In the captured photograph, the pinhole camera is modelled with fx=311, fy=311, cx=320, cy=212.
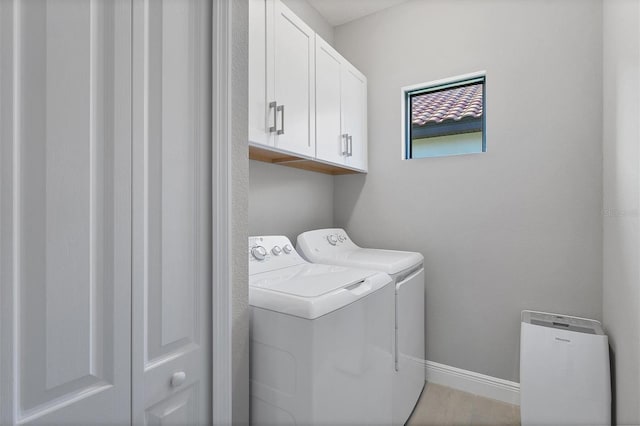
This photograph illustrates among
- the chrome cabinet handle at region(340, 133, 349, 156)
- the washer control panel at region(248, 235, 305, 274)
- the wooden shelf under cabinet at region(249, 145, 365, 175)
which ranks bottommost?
the washer control panel at region(248, 235, 305, 274)

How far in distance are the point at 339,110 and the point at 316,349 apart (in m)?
1.55

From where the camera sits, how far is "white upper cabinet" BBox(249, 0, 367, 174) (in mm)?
1451

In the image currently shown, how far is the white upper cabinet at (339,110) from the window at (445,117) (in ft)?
1.13

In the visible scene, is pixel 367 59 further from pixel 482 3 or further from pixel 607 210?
pixel 607 210

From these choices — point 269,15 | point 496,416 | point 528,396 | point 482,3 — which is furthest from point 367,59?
point 496,416

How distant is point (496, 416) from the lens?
1859 mm

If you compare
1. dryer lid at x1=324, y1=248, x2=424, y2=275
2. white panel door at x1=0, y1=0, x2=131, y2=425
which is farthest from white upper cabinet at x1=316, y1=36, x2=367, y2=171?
white panel door at x1=0, y1=0, x2=131, y2=425

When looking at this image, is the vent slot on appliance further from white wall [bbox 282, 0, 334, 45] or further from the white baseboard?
white wall [bbox 282, 0, 334, 45]

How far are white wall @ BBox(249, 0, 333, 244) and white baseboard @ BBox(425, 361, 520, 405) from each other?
1.33 m

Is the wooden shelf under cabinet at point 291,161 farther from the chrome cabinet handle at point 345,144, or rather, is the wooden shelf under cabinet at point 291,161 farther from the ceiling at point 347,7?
the ceiling at point 347,7

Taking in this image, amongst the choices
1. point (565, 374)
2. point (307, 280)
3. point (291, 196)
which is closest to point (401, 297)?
point (307, 280)

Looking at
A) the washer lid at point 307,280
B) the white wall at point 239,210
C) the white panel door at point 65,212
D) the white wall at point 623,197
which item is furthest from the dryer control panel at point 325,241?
the white wall at point 623,197

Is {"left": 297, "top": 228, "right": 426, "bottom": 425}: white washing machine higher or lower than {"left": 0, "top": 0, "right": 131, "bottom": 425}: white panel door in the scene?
lower

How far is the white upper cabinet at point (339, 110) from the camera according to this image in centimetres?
188
